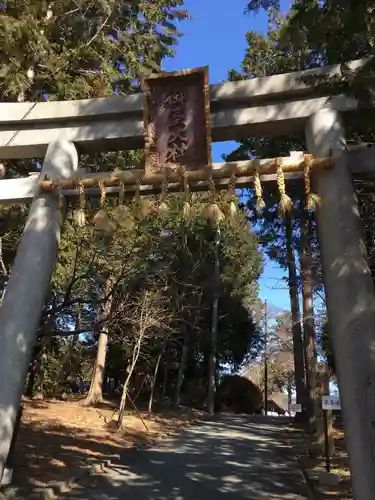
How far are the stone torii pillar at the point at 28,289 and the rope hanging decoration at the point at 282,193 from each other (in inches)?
99.6

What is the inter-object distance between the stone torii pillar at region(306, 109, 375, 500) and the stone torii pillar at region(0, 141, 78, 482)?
10.1 ft

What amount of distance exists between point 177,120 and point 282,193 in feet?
5.32

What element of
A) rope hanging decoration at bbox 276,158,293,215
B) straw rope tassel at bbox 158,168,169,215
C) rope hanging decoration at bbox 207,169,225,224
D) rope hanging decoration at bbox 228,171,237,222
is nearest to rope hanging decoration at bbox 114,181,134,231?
straw rope tassel at bbox 158,168,169,215

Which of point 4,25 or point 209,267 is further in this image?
point 209,267

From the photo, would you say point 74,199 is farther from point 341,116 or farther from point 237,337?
point 237,337

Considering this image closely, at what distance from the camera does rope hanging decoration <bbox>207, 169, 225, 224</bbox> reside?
530cm

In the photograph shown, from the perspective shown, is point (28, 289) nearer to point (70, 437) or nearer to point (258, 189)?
point (258, 189)

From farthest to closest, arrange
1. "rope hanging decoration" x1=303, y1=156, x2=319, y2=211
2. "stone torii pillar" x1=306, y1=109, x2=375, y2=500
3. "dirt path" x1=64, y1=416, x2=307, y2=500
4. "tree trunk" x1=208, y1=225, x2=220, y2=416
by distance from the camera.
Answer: "tree trunk" x1=208, y1=225, x2=220, y2=416 < "dirt path" x1=64, y1=416, x2=307, y2=500 < "rope hanging decoration" x1=303, y1=156, x2=319, y2=211 < "stone torii pillar" x1=306, y1=109, x2=375, y2=500

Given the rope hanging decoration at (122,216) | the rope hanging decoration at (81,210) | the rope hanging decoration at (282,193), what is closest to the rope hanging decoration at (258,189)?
the rope hanging decoration at (282,193)

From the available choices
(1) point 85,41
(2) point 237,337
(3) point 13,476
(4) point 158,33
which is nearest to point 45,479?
(3) point 13,476

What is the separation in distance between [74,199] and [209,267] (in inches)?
672

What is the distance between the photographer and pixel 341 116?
17.8 ft

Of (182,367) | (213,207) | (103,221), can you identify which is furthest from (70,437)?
(182,367)

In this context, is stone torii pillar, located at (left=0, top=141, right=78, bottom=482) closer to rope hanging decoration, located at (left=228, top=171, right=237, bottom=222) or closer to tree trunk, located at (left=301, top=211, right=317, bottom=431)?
rope hanging decoration, located at (left=228, top=171, right=237, bottom=222)
